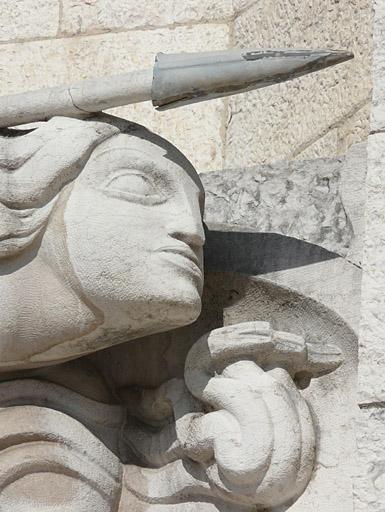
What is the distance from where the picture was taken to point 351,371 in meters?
2.62

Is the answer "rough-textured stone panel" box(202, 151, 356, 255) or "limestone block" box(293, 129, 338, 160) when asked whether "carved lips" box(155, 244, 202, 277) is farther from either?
"limestone block" box(293, 129, 338, 160)

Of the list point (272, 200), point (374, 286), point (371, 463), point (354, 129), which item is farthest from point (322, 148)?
point (371, 463)

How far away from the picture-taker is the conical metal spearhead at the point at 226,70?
253 centimetres

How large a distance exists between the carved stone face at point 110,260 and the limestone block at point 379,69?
1.01 ft

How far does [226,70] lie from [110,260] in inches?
11.2

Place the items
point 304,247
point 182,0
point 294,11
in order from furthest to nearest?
point 182,0 < point 294,11 < point 304,247

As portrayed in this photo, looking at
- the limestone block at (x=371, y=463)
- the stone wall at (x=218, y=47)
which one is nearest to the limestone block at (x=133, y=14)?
the stone wall at (x=218, y=47)

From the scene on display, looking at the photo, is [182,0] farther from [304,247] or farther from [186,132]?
[304,247]

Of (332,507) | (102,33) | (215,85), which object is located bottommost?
(332,507)

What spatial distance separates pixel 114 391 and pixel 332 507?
39 cm

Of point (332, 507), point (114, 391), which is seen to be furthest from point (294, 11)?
point (332, 507)

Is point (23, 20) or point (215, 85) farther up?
point (215, 85)

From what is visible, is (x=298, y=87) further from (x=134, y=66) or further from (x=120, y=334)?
(x=120, y=334)

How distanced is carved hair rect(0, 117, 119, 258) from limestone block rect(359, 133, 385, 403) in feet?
1.32
